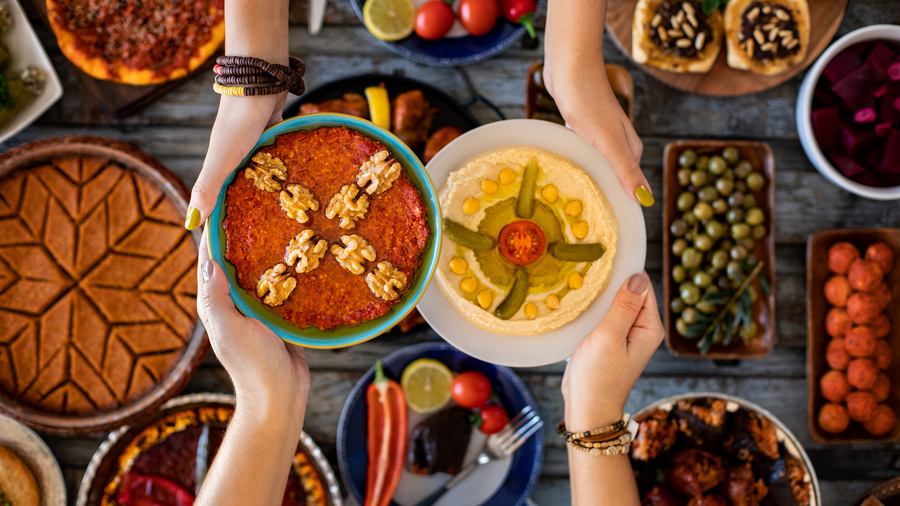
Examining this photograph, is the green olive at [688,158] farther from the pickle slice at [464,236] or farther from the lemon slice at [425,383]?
the lemon slice at [425,383]

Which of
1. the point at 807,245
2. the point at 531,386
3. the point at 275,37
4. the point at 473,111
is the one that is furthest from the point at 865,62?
the point at 275,37

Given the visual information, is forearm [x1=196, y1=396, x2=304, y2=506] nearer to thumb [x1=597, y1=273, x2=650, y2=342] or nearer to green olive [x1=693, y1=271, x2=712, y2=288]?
thumb [x1=597, y1=273, x2=650, y2=342]

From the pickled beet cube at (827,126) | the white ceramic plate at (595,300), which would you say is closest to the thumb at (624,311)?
the white ceramic plate at (595,300)

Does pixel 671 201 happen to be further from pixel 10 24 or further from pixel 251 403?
pixel 10 24

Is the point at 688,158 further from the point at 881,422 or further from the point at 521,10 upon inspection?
the point at 881,422

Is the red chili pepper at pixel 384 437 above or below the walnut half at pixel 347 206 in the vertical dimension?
below

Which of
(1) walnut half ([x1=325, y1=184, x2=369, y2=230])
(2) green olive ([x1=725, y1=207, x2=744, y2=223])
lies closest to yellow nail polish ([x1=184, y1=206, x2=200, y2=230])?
(1) walnut half ([x1=325, y1=184, x2=369, y2=230])
